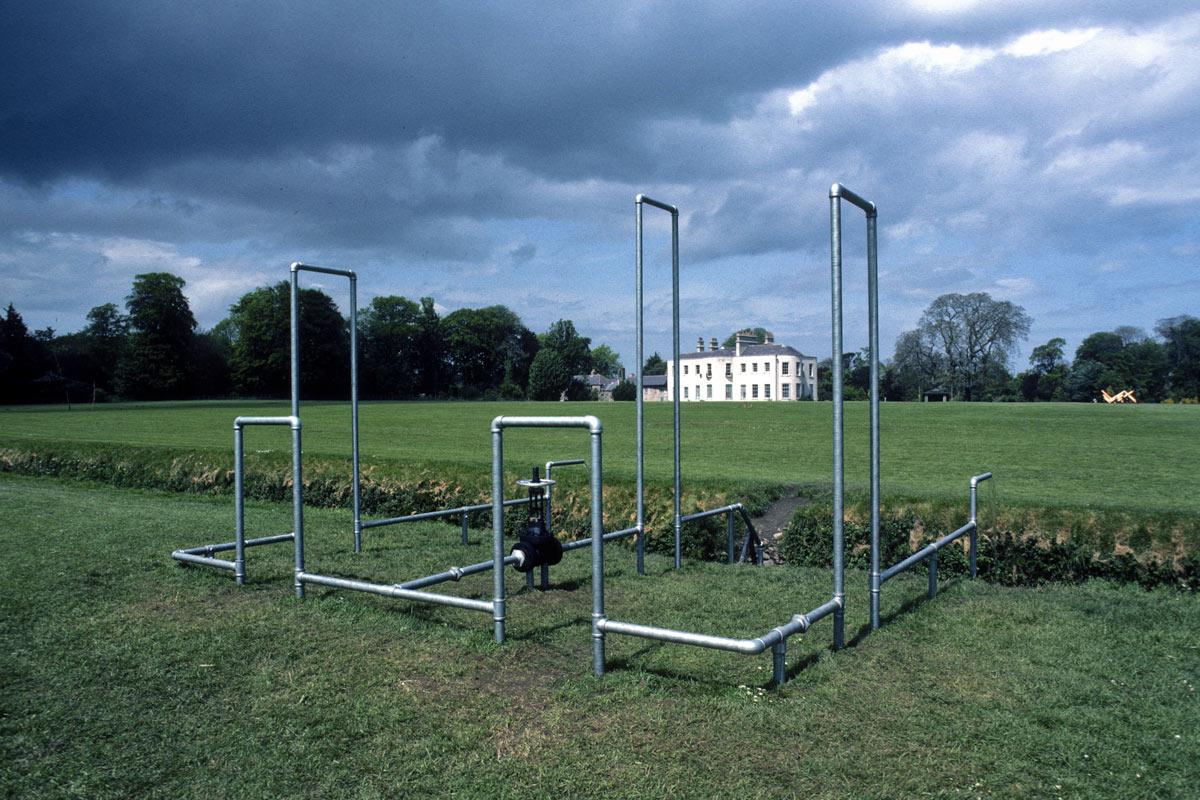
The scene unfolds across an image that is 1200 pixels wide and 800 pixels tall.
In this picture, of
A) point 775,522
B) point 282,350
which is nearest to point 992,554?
point 775,522

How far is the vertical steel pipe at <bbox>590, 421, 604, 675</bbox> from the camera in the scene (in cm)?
487

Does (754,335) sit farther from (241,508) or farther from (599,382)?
(241,508)

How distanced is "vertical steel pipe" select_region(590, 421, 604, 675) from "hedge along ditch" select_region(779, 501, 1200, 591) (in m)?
4.40

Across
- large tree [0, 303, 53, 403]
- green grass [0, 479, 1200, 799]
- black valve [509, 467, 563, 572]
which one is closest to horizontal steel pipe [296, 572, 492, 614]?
green grass [0, 479, 1200, 799]

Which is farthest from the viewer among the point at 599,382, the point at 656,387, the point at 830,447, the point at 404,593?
the point at 599,382

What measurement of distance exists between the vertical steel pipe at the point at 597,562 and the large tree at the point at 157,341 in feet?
240

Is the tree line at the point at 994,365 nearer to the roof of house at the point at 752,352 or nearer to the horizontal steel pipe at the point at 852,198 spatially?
the roof of house at the point at 752,352

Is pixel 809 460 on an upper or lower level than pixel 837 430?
lower

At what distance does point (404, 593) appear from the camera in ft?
18.8

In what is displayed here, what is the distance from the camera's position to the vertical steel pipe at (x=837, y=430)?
527 cm

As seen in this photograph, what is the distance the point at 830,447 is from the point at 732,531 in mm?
13786

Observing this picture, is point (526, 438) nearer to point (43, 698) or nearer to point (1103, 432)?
point (1103, 432)

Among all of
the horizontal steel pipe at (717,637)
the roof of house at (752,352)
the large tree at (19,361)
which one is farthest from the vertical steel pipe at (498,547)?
the roof of house at (752,352)

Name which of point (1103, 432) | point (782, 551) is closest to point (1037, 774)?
point (782, 551)
